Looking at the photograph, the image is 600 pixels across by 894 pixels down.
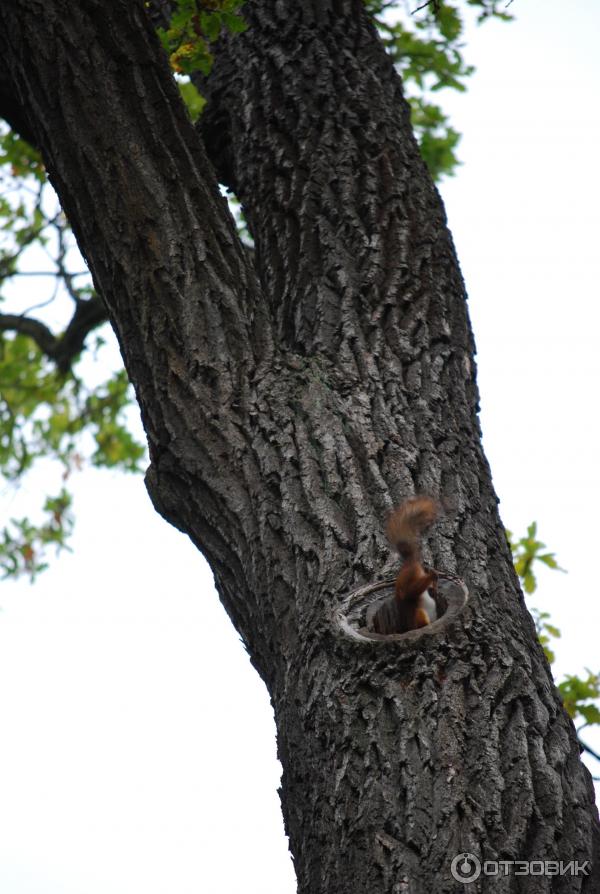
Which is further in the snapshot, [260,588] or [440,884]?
[260,588]

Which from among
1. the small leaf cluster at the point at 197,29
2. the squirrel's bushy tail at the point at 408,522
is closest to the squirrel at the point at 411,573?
the squirrel's bushy tail at the point at 408,522

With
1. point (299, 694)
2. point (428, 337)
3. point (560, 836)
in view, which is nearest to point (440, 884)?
point (560, 836)

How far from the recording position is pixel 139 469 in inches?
321

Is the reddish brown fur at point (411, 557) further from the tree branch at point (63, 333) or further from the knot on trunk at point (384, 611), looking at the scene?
the tree branch at point (63, 333)

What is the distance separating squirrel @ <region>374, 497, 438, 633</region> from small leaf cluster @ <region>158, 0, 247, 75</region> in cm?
175

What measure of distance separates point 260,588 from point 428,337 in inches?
36.8

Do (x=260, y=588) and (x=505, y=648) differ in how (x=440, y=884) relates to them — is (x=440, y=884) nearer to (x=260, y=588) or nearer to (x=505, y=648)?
(x=505, y=648)

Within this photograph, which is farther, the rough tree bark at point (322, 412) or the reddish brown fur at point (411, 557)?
the reddish brown fur at point (411, 557)

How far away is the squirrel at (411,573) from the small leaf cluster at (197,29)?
175 centimetres

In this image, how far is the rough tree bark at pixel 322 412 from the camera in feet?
5.63

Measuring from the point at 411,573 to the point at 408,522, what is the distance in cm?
12

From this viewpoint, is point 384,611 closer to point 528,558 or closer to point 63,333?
point 528,558

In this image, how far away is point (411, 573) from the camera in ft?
6.18

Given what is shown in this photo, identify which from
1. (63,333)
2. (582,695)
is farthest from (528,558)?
(63,333)
